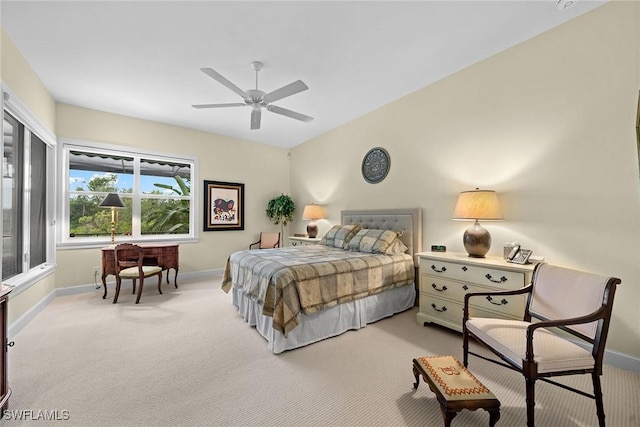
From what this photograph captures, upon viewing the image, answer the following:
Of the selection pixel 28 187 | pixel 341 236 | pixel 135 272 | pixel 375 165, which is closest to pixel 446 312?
pixel 341 236

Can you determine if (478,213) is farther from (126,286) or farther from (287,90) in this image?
(126,286)

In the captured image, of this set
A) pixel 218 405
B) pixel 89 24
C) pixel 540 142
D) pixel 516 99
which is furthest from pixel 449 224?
pixel 89 24

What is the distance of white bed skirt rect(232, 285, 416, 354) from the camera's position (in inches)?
98.3

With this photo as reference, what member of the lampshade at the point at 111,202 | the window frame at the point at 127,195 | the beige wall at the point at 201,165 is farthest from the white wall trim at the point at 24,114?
the lampshade at the point at 111,202

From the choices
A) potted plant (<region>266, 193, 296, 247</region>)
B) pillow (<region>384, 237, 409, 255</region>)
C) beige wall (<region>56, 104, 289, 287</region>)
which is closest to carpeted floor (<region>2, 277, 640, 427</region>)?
pillow (<region>384, 237, 409, 255</region>)

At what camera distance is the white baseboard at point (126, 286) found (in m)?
2.07

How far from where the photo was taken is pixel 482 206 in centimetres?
262

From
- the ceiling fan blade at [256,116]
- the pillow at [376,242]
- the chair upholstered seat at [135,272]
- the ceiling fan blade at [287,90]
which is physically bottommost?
the chair upholstered seat at [135,272]

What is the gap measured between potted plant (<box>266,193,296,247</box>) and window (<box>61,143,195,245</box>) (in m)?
1.68

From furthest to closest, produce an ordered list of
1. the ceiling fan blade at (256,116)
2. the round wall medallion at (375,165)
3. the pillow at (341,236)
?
the round wall medallion at (375,165) → the pillow at (341,236) → the ceiling fan blade at (256,116)

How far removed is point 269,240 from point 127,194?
279 centimetres

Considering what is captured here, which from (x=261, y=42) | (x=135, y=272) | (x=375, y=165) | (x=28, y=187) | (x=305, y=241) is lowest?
(x=135, y=272)

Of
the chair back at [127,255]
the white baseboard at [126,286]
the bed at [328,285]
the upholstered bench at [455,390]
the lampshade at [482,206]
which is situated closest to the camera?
the upholstered bench at [455,390]

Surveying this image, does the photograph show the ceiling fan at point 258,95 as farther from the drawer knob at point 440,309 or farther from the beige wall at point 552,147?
the drawer knob at point 440,309
